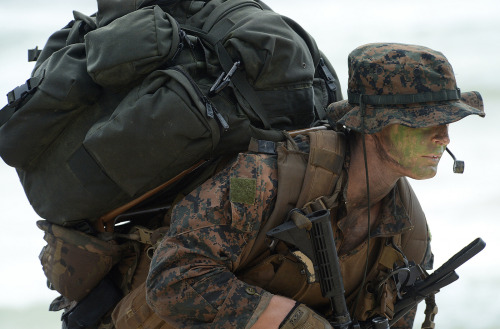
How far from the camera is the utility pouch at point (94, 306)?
432cm

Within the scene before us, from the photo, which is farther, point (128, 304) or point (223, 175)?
point (128, 304)

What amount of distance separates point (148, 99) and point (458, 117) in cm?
121

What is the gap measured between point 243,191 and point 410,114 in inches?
28.8

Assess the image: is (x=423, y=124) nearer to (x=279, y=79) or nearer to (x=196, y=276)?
(x=279, y=79)

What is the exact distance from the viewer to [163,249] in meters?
3.83

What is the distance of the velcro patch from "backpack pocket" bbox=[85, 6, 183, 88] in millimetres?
564

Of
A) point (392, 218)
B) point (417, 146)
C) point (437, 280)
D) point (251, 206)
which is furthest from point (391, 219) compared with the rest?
point (251, 206)

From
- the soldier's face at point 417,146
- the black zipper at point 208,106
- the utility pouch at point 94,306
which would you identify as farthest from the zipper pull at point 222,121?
the utility pouch at point 94,306

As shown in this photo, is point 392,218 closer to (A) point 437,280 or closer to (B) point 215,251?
(A) point 437,280

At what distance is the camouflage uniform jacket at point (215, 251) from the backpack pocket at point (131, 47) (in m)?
0.53

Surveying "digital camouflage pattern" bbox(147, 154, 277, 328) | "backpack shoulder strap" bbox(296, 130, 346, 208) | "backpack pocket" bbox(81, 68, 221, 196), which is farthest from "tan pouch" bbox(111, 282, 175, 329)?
"backpack shoulder strap" bbox(296, 130, 346, 208)

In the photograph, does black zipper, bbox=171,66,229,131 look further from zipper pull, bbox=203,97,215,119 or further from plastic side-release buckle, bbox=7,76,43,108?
plastic side-release buckle, bbox=7,76,43,108

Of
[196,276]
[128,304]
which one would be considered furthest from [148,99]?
[128,304]

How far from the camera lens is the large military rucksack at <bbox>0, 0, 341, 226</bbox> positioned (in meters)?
3.76
